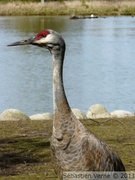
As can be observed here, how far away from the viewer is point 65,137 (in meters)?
4.57

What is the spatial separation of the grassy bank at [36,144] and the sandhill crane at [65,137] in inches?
77.0

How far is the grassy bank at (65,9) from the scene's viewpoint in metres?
56.3

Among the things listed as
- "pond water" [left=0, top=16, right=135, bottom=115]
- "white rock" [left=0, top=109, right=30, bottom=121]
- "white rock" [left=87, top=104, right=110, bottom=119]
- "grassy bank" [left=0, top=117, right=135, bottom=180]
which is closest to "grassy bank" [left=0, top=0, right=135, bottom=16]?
"pond water" [left=0, top=16, right=135, bottom=115]

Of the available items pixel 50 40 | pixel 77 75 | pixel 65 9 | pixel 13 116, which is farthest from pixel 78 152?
pixel 65 9

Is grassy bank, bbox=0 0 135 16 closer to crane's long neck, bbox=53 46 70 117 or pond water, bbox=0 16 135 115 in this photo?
pond water, bbox=0 16 135 115

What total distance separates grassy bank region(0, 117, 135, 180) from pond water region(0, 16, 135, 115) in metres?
3.87

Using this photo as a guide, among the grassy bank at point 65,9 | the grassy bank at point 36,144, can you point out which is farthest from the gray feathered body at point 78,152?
the grassy bank at point 65,9

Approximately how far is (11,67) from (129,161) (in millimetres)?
15039

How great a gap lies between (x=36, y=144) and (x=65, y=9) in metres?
50.4

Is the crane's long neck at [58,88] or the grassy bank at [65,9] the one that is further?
the grassy bank at [65,9]

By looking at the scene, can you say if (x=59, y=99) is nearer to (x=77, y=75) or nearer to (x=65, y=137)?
(x=65, y=137)

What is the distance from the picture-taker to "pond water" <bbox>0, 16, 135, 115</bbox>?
1523 centimetres

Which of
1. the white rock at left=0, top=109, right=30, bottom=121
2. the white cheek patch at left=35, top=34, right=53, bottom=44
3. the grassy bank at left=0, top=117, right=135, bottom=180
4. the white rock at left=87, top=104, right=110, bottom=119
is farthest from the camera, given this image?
the white rock at left=87, top=104, right=110, bottom=119

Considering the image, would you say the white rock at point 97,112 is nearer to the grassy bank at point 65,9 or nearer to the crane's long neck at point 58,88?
the crane's long neck at point 58,88
